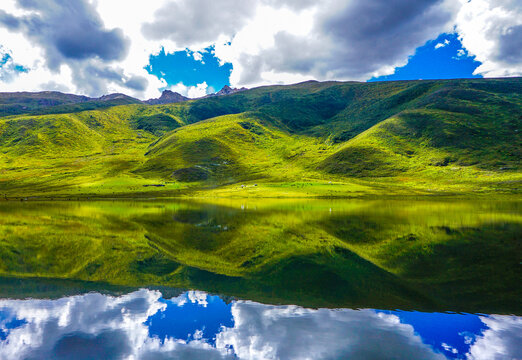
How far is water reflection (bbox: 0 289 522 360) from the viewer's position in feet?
38.4

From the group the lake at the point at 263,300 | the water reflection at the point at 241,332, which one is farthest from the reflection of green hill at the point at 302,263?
the water reflection at the point at 241,332

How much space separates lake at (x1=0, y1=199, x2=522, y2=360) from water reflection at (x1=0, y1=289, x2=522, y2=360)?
0.06 m

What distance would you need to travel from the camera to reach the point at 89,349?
12070mm

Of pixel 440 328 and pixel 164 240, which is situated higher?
pixel 440 328

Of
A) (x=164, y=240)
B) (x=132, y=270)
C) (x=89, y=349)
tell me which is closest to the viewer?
(x=89, y=349)

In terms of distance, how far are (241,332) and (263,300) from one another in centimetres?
373

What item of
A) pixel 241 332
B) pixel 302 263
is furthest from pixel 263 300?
pixel 302 263

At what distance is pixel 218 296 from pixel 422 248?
2296 cm

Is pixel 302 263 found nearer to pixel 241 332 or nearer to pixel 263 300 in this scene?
pixel 263 300

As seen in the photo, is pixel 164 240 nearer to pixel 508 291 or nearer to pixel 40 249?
pixel 40 249

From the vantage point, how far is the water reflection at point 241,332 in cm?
1172

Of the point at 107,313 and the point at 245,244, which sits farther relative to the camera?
the point at 245,244

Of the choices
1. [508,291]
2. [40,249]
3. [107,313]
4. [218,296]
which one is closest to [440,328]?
[508,291]

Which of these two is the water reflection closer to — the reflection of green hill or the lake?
the lake
